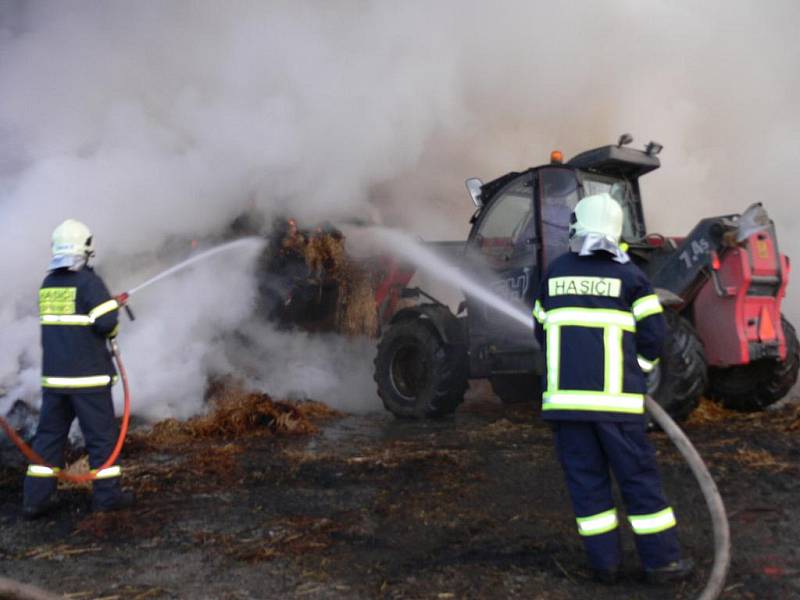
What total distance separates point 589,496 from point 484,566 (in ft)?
1.70

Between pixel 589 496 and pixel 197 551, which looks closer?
pixel 589 496

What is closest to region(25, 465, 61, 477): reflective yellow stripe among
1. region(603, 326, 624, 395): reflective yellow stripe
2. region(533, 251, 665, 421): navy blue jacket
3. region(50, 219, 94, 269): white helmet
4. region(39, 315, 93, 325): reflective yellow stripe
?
region(39, 315, 93, 325): reflective yellow stripe

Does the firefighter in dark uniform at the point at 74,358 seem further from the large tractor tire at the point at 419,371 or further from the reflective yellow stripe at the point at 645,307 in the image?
the large tractor tire at the point at 419,371

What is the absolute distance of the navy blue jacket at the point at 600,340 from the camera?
2.96m

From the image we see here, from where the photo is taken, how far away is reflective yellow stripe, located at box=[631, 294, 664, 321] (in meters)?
3.02

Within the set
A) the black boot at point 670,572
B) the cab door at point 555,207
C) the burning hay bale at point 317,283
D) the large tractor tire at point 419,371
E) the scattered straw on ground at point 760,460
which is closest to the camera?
the black boot at point 670,572

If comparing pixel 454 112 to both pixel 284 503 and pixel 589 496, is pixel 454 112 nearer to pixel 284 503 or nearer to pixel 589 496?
pixel 284 503

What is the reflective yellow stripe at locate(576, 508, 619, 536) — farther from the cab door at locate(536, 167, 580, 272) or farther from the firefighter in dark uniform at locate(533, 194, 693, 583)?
the cab door at locate(536, 167, 580, 272)

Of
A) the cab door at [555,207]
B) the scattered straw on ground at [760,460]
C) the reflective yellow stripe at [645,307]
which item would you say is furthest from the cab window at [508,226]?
the reflective yellow stripe at [645,307]

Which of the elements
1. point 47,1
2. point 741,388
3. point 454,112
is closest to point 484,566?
point 741,388

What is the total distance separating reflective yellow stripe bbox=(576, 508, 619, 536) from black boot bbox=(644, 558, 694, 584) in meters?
0.21

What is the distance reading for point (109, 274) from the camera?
7.58 meters

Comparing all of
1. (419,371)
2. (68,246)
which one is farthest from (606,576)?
(419,371)

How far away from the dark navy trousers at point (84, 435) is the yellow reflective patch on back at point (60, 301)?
469 millimetres
